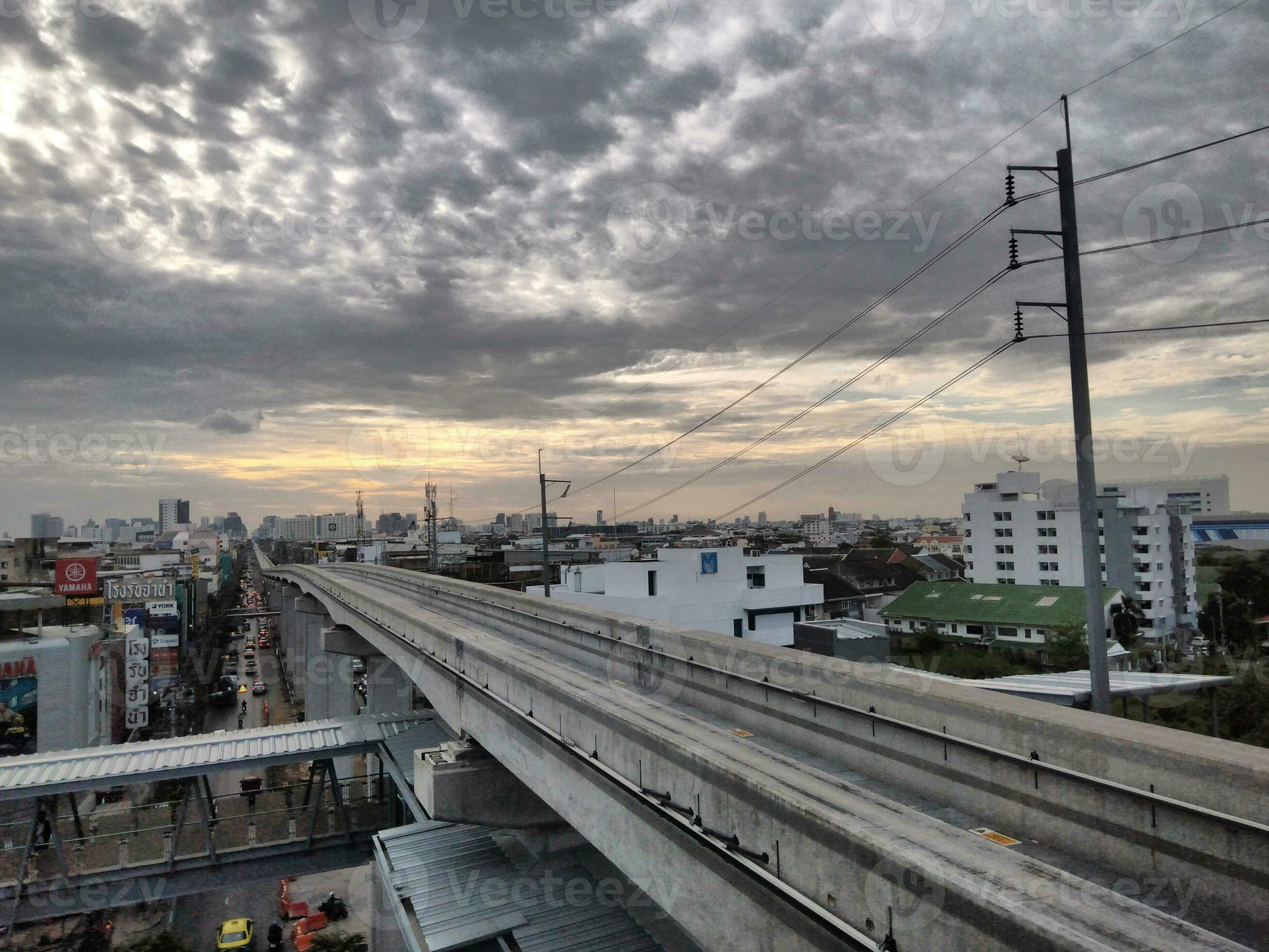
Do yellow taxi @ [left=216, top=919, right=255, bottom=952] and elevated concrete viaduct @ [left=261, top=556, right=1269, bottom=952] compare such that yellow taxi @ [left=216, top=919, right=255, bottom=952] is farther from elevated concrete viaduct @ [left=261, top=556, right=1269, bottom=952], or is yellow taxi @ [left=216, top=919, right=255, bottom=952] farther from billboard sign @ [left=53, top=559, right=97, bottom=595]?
billboard sign @ [left=53, top=559, right=97, bottom=595]

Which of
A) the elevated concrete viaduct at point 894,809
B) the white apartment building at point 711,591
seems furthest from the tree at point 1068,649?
the elevated concrete viaduct at point 894,809

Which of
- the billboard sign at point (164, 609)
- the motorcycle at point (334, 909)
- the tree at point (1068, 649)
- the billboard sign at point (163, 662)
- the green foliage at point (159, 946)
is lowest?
the motorcycle at point (334, 909)

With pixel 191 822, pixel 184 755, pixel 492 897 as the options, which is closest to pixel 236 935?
pixel 191 822

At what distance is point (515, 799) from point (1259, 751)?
10.9 metres

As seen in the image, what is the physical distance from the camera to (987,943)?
153 inches

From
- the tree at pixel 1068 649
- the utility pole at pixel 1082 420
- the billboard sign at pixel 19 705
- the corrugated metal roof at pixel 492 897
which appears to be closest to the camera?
the utility pole at pixel 1082 420

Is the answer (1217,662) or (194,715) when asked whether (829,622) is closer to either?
(1217,662)

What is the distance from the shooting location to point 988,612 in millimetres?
46812

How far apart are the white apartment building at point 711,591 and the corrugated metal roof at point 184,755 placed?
19.3 metres

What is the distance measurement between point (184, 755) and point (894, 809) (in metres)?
18.5

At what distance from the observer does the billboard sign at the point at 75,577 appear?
49094mm

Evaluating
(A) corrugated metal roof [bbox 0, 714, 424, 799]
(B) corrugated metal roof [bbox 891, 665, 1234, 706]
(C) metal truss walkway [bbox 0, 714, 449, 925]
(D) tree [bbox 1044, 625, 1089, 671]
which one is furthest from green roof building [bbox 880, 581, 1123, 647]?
(A) corrugated metal roof [bbox 0, 714, 424, 799]

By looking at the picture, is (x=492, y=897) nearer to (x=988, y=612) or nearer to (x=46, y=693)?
(x=46, y=693)

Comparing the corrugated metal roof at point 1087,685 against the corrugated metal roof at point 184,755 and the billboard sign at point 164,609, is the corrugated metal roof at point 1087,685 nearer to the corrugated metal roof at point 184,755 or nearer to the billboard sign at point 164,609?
the corrugated metal roof at point 184,755
